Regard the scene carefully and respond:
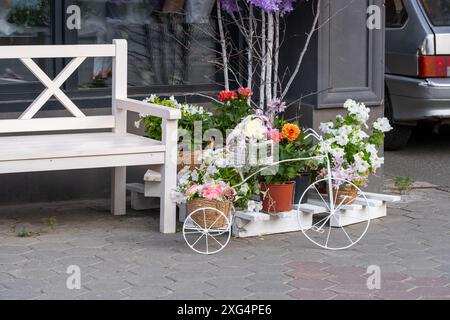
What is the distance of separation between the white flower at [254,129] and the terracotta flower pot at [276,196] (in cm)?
36

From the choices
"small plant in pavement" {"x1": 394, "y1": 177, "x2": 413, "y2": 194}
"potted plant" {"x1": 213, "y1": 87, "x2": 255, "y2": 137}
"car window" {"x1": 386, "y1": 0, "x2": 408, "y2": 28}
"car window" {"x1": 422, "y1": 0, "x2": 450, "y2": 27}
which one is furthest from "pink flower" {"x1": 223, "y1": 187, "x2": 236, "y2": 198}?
"car window" {"x1": 386, "y1": 0, "x2": 408, "y2": 28}

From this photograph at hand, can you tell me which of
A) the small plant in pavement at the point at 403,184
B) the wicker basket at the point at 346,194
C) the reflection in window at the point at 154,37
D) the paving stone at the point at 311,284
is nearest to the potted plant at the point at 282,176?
the wicker basket at the point at 346,194

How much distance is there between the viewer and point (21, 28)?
289 inches

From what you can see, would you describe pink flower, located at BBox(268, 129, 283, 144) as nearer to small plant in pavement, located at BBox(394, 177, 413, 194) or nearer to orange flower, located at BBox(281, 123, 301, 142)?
orange flower, located at BBox(281, 123, 301, 142)

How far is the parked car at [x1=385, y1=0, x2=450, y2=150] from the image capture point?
9.39 meters

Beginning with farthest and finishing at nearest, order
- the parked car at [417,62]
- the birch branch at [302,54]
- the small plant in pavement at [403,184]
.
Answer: the parked car at [417,62], the small plant in pavement at [403,184], the birch branch at [302,54]

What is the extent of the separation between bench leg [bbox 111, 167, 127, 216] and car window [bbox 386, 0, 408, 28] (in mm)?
3760

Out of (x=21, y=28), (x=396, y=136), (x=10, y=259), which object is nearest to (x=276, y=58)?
(x=21, y=28)

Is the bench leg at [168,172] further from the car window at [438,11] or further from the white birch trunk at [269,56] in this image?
the car window at [438,11]

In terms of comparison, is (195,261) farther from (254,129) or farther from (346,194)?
(346,194)

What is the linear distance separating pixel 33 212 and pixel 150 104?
3.75ft

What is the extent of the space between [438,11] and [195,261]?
4.61 metres

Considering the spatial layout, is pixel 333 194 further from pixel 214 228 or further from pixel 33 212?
pixel 33 212

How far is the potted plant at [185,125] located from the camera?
6871 millimetres
